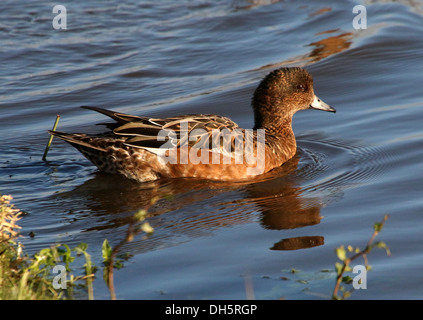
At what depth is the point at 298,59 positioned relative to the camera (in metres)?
9.95

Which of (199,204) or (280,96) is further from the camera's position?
(280,96)

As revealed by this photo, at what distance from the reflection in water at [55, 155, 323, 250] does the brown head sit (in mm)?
644

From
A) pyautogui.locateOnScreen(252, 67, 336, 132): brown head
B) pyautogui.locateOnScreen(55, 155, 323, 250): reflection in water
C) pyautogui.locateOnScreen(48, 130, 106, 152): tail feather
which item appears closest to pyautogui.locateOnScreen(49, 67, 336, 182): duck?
pyautogui.locateOnScreen(48, 130, 106, 152): tail feather

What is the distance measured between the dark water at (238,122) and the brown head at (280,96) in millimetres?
391

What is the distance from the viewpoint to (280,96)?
725cm

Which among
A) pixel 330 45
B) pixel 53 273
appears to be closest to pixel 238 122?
pixel 330 45

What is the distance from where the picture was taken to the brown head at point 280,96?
723cm

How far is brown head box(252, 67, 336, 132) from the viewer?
723 cm

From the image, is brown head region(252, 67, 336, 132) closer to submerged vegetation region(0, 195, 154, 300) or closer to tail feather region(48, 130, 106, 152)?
tail feather region(48, 130, 106, 152)

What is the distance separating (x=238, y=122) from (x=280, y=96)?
90cm

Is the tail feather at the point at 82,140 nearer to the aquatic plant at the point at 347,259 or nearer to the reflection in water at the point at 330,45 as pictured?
the aquatic plant at the point at 347,259

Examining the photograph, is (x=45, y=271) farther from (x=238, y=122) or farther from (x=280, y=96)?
(x=238, y=122)
